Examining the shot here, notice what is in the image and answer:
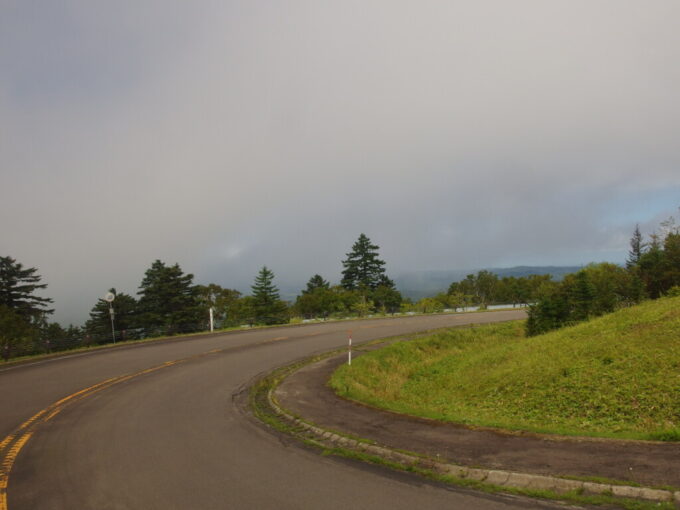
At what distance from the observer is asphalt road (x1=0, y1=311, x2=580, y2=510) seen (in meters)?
5.24

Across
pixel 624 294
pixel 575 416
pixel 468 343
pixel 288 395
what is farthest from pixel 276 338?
pixel 624 294

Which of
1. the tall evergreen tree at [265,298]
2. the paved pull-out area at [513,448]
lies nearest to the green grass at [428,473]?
the paved pull-out area at [513,448]

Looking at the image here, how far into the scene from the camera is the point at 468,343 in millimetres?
23797

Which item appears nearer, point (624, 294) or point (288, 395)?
point (288, 395)

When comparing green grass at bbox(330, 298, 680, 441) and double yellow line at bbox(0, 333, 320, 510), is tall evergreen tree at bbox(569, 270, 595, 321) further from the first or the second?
double yellow line at bbox(0, 333, 320, 510)

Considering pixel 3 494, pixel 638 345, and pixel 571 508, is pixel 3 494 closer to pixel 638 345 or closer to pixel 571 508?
pixel 571 508

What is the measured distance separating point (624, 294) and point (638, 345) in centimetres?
2419

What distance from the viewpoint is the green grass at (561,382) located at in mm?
8984

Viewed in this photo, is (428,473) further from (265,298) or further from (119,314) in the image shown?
(119,314)

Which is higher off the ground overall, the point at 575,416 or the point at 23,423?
the point at 23,423

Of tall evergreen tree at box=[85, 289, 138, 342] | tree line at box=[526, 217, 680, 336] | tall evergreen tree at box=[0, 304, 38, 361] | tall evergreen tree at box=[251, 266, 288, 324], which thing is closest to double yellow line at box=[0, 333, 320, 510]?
tall evergreen tree at box=[0, 304, 38, 361]

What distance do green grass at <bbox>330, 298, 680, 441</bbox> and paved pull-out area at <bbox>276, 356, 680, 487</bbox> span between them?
51cm

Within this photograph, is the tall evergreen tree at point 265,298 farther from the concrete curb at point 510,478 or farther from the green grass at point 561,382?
the concrete curb at point 510,478

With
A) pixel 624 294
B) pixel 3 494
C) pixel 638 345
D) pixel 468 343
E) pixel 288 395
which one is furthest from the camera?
pixel 624 294
